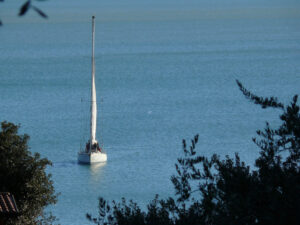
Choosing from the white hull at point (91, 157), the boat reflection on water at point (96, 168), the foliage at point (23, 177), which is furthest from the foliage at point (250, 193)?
the white hull at point (91, 157)

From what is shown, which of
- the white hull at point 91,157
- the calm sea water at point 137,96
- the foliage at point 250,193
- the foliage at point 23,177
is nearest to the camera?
the foliage at point 250,193

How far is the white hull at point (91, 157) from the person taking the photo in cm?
4269

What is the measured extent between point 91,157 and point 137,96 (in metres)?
19.3

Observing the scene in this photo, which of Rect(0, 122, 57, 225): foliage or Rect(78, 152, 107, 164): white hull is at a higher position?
Rect(78, 152, 107, 164): white hull

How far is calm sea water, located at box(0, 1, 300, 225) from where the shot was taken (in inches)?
1651

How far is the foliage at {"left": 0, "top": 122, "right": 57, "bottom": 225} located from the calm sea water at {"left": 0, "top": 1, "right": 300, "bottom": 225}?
17.2m

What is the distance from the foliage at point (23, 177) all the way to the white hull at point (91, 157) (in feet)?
90.0

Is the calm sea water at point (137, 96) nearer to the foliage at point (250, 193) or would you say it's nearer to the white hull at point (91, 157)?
the white hull at point (91, 157)

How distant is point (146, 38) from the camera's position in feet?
372

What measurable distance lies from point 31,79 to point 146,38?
143 ft

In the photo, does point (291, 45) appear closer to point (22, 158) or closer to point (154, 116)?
point (154, 116)

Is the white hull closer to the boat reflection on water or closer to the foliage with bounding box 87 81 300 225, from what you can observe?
the boat reflection on water

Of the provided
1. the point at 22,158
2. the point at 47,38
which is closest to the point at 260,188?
the point at 22,158

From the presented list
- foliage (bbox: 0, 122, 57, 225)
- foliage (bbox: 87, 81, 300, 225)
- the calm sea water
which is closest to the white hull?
the calm sea water
